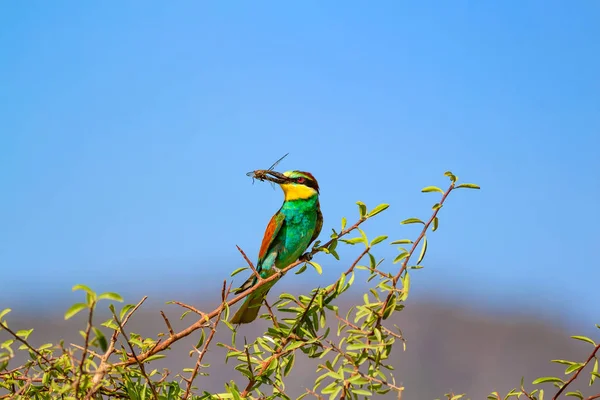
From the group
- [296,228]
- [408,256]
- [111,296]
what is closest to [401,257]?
[408,256]

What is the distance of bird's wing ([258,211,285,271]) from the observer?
4.96m

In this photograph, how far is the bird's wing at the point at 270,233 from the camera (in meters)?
4.96

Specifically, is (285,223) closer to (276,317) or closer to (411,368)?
(276,317)

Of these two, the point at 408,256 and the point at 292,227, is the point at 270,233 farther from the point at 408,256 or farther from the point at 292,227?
the point at 408,256

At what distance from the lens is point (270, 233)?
497cm

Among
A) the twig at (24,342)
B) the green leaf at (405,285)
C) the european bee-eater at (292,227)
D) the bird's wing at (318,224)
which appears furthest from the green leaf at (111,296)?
the bird's wing at (318,224)

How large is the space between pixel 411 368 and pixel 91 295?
27409 mm

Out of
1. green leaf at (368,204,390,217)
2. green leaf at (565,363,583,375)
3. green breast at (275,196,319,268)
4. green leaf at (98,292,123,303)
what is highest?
green breast at (275,196,319,268)

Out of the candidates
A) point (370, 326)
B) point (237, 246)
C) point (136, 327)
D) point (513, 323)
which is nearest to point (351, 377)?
point (370, 326)

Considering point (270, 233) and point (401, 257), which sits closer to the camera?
point (401, 257)

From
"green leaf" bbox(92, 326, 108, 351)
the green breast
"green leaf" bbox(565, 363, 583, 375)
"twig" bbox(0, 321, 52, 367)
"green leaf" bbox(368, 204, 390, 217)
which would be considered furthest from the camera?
the green breast

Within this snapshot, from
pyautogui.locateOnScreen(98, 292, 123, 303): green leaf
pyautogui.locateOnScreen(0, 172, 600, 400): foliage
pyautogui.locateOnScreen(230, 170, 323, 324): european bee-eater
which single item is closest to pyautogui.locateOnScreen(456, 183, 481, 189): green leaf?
pyautogui.locateOnScreen(0, 172, 600, 400): foliage

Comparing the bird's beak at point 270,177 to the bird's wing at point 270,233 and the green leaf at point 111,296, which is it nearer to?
the bird's wing at point 270,233

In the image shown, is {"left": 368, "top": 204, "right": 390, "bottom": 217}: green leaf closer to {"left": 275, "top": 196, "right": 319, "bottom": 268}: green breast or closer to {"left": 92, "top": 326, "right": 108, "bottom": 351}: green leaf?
{"left": 92, "top": 326, "right": 108, "bottom": 351}: green leaf
